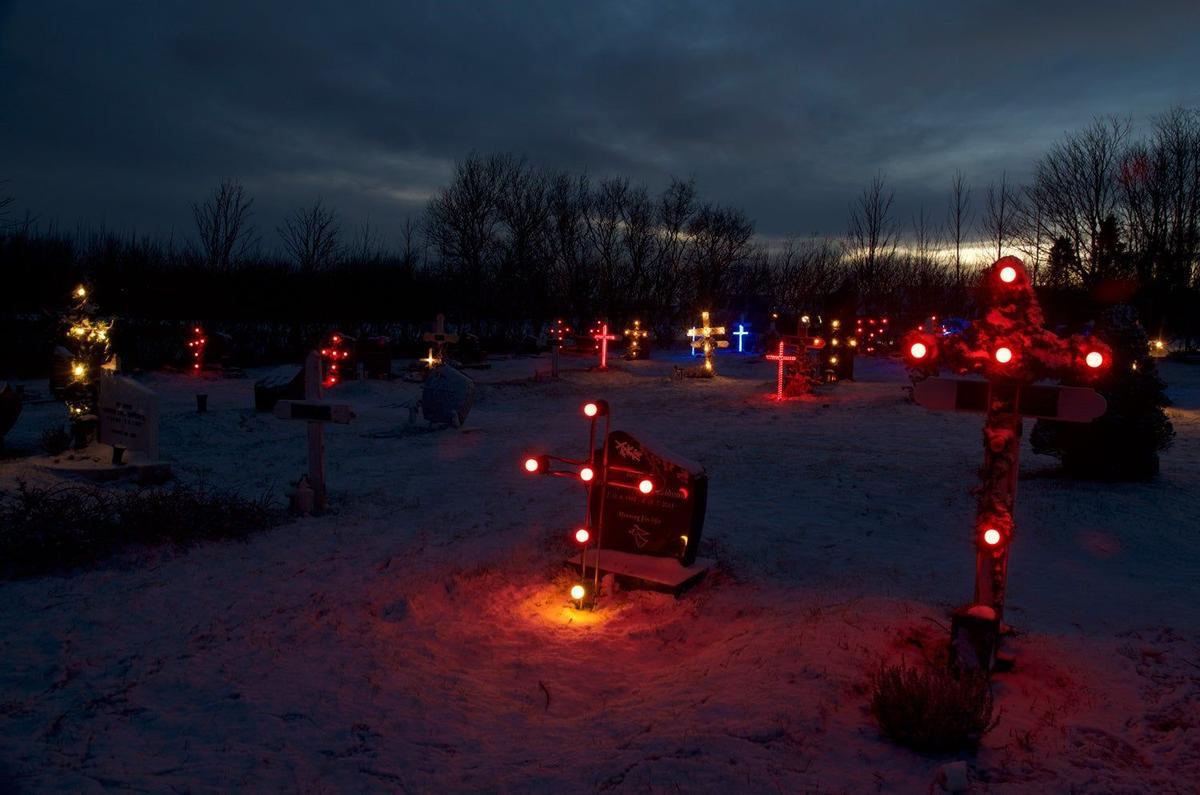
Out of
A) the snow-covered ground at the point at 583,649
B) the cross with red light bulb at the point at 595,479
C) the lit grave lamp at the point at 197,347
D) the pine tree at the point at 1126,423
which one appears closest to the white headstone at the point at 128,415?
the snow-covered ground at the point at 583,649

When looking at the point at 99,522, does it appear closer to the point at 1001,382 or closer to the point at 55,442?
the point at 55,442

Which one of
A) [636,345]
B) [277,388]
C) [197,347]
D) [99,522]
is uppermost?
[636,345]

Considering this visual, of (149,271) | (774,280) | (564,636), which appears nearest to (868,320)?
(774,280)

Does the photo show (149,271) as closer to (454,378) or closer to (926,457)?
(454,378)

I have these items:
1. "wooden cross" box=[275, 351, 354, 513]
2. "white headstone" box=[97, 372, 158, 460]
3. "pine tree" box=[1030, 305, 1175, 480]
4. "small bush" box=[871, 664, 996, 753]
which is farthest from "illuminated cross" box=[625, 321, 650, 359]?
"small bush" box=[871, 664, 996, 753]

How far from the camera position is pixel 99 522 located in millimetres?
8734

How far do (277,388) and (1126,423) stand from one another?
17179 millimetres

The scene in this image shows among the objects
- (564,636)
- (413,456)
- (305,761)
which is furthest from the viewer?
(413,456)

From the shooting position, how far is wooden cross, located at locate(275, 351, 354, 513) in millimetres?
10289

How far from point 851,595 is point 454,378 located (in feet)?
40.5

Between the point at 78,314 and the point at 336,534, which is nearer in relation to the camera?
the point at 336,534

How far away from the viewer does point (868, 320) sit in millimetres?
40500

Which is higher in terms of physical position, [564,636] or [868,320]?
[868,320]

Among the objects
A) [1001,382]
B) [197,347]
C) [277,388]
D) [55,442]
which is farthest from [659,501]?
[197,347]
